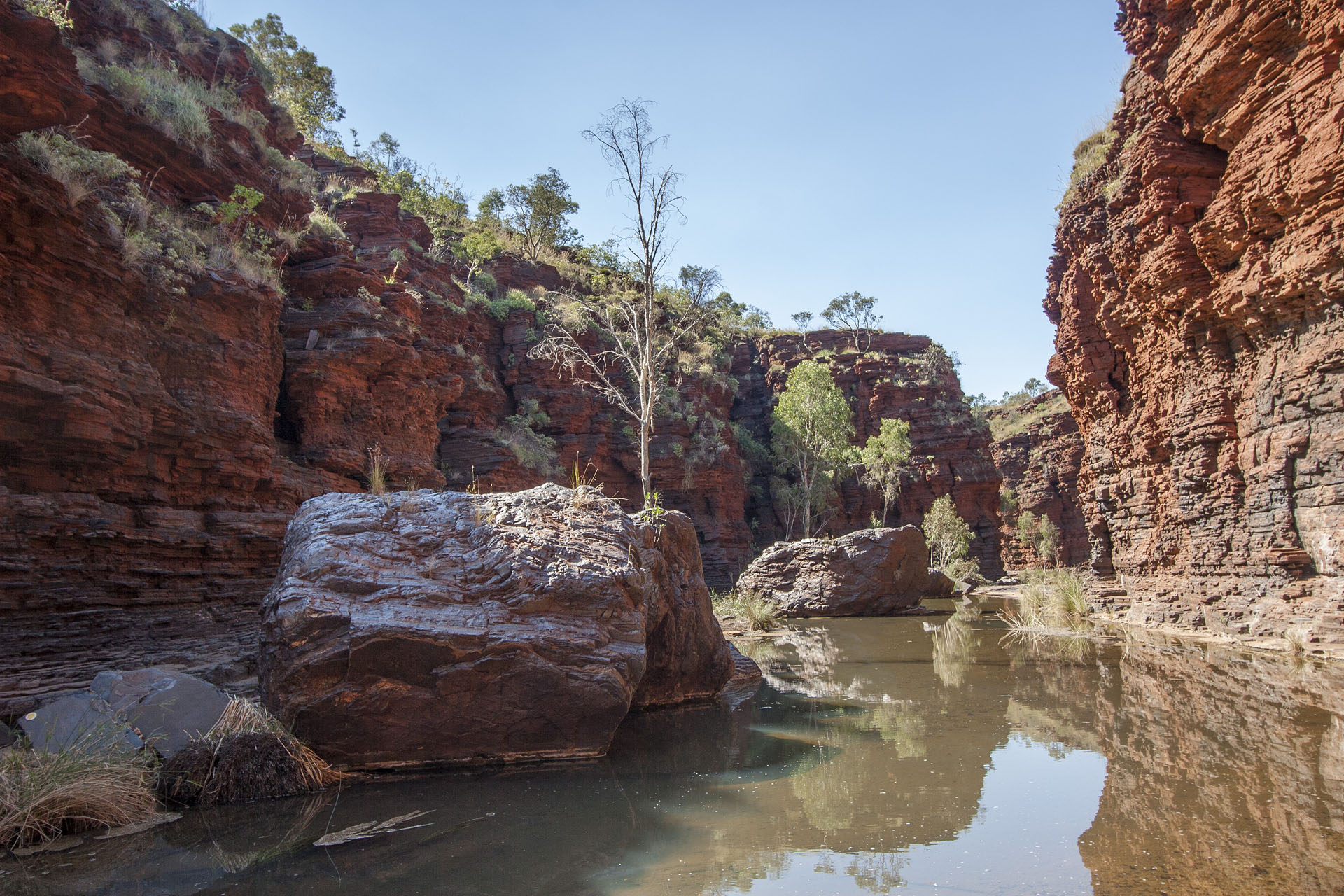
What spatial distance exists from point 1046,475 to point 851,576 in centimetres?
2917

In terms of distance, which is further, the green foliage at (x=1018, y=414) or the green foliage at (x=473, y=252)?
the green foliage at (x=1018, y=414)

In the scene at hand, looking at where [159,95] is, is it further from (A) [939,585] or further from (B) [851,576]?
(A) [939,585]

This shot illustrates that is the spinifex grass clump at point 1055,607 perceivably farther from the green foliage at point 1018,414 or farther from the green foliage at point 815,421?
the green foliage at point 1018,414

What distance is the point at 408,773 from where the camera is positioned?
226 inches

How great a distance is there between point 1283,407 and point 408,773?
14.6 meters

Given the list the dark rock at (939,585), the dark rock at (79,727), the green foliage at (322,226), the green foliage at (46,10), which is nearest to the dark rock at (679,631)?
the dark rock at (79,727)

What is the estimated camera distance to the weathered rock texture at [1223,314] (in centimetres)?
1112

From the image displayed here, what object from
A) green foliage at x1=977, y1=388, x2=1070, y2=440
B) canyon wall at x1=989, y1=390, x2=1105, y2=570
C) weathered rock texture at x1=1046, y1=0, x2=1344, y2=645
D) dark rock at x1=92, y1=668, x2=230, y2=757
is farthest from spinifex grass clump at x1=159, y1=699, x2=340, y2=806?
green foliage at x1=977, y1=388, x2=1070, y2=440

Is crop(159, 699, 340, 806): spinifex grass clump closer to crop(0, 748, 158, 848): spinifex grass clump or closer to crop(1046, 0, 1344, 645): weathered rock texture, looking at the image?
crop(0, 748, 158, 848): spinifex grass clump

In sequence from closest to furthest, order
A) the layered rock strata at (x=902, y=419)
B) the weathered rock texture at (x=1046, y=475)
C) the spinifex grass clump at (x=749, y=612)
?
the spinifex grass clump at (x=749, y=612) → the weathered rock texture at (x=1046, y=475) → the layered rock strata at (x=902, y=419)

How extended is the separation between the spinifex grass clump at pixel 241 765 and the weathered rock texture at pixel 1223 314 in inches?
522

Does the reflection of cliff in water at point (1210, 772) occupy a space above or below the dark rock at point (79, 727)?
below

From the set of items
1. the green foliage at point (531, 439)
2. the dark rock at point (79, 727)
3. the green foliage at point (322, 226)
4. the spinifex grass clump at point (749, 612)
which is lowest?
the spinifex grass clump at point (749, 612)

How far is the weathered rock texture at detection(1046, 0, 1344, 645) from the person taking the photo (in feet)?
36.5
